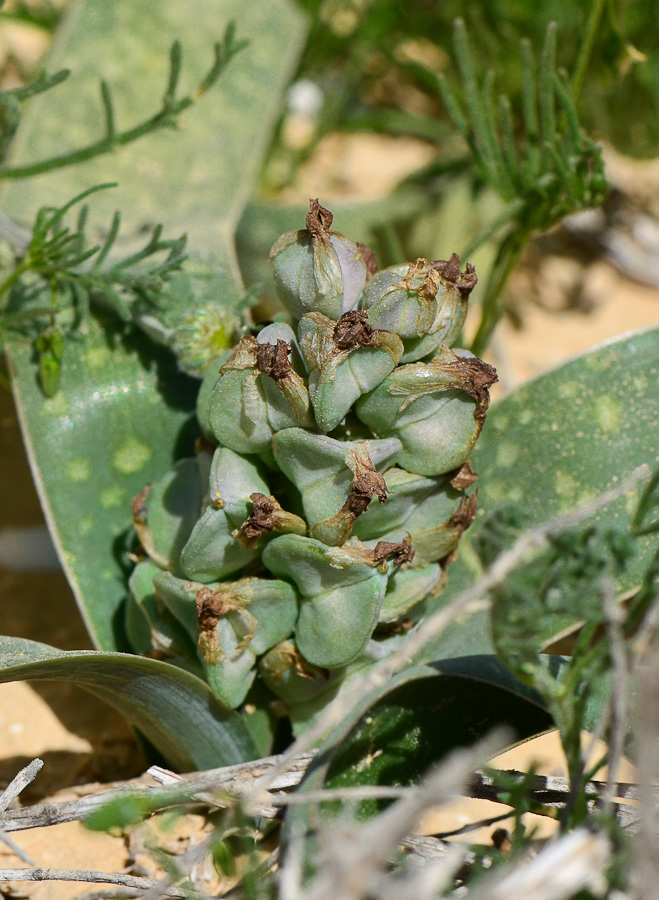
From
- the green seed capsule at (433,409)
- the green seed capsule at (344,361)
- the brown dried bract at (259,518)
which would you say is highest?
the green seed capsule at (344,361)

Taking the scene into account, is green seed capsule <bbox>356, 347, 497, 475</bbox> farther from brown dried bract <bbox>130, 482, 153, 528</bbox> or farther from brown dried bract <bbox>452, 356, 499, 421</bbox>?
brown dried bract <bbox>130, 482, 153, 528</bbox>

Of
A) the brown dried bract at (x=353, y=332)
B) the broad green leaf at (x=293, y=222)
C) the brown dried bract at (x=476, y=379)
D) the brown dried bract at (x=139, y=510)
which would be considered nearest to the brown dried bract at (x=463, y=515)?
the brown dried bract at (x=476, y=379)

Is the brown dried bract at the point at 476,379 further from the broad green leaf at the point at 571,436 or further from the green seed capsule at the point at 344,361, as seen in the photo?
the broad green leaf at the point at 571,436

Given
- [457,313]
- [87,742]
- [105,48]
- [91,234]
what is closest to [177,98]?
[105,48]

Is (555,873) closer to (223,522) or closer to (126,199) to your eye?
(223,522)

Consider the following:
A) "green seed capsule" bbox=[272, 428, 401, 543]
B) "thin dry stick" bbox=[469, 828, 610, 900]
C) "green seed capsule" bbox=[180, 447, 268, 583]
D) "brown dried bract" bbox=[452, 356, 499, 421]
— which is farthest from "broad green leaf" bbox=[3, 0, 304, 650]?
"thin dry stick" bbox=[469, 828, 610, 900]

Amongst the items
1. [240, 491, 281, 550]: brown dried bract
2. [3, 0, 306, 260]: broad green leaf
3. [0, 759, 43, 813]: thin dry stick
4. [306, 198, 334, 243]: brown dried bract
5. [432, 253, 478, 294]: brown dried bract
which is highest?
[3, 0, 306, 260]: broad green leaf

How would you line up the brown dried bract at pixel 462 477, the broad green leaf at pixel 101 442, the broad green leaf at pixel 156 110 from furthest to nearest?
1. the broad green leaf at pixel 156 110
2. the broad green leaf at pixel 101 442
3. the brown dried bract at pixel 462 477
